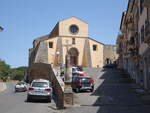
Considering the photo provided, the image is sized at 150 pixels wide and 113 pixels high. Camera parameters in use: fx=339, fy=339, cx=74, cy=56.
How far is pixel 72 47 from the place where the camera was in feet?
236

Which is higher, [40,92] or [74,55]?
[74,55]

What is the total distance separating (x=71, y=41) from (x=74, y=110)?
178ft

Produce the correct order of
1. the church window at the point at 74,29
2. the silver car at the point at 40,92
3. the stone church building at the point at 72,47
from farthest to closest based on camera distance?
1. the church window at the point at 74,29
2. the stone church building at the point at 72,47
3. the silver car at the point at 40,92

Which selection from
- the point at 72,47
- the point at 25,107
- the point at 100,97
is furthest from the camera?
the point at 72,47

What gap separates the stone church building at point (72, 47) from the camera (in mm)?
70312

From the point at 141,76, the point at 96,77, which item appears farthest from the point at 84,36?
the point at 141,76

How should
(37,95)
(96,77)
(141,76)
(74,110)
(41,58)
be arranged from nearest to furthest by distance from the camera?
1. (74,110)
2. (37,95)
3. (141,76)
4. (96,77)
5. (41,58)

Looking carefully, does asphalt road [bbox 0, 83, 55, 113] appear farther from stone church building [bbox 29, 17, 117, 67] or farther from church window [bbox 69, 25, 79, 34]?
church window [bbox 69, 25, 79, 34]

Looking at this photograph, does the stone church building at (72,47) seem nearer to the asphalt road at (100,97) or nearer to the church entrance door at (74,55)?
the church entrance door at (74,55)

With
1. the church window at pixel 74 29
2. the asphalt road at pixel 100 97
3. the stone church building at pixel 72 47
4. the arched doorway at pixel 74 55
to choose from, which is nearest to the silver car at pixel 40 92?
the asphalt road at pixel 100 97

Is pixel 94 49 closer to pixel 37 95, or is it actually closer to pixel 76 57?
pixel 76 57

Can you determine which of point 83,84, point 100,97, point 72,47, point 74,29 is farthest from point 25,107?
point 74,29

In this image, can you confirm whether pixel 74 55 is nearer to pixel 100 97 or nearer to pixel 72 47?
pixel 72 47

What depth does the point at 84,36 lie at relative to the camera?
243 feet
